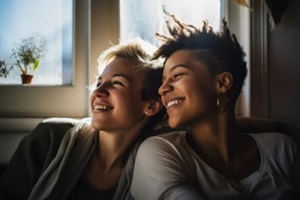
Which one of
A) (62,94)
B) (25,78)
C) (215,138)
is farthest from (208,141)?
(25,78)

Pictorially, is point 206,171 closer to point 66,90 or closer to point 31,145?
point 31,145

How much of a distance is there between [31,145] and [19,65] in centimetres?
37

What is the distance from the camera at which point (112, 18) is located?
1.08m

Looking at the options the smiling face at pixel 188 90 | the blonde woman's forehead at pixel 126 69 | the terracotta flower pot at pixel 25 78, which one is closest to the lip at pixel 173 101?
the smiling face at pixel 188 90

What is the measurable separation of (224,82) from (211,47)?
75 mm

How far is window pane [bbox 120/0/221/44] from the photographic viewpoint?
0.98 metres

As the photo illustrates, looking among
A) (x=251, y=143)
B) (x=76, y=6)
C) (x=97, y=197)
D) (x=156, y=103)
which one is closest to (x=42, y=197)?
(x=97, y=197)

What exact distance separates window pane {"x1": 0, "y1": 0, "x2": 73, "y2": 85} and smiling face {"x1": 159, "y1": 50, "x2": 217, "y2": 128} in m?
0.45

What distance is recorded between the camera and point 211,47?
0.76 meters

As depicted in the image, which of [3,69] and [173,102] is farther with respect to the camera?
[3,69]

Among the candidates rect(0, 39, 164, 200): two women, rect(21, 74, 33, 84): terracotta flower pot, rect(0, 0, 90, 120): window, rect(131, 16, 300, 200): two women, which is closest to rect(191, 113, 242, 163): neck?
rect(131, 16, 300, 200): two women

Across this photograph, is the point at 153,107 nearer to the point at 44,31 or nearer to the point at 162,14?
the point at 162,14

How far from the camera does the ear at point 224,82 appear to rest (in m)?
0.76

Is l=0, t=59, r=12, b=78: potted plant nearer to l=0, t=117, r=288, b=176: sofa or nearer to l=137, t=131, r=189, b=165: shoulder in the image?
l=0, t=117, r=288, b=176: sofa
